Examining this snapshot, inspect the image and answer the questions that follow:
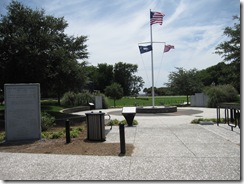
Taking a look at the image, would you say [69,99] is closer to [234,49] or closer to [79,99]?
[79,99]

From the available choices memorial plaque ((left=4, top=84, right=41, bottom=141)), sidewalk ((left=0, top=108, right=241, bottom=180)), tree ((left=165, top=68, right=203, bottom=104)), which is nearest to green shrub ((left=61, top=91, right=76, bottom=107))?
tree ((left=165, top=68, right=203, bottom=104))

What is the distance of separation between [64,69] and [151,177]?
13.7m

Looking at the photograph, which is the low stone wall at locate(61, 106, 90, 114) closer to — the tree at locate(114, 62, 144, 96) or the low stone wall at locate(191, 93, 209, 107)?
the low stone wall at locate(191, 93, 209, 107)

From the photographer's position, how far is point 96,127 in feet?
30.4

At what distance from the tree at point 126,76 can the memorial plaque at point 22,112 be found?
9466 cm

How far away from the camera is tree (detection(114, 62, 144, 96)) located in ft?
349

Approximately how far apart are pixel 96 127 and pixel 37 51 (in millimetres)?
9486

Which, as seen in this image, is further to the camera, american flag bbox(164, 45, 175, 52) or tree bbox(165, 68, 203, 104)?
tree bbox(165, 68, 203, 104)

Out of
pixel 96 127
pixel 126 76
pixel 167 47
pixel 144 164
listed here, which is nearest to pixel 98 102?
pixel 167 47

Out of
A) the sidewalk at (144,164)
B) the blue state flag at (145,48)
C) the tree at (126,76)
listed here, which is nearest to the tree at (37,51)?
the blue state flag at (145,48)

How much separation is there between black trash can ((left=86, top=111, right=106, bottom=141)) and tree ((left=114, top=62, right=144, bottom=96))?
313 feet

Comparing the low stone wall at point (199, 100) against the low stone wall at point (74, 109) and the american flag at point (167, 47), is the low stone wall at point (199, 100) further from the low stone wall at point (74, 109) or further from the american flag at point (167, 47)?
the low stone wall at point (74, 109)

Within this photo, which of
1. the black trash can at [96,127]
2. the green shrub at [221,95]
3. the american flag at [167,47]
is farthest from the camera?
the green shrub at [221,95]

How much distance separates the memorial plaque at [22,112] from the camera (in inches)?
395
